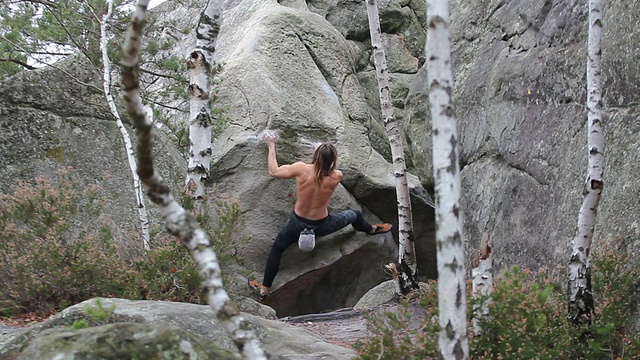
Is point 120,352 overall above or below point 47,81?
below

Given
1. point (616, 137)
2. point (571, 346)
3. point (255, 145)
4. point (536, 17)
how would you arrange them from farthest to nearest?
point (255, 145) < point (536, 17) < point (616, 137) < point (571, 346)

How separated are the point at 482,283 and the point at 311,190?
5.22 metres

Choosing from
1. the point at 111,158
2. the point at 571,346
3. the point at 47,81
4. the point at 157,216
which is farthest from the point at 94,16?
the point at 571,346

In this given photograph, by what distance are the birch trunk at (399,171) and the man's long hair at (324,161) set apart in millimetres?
851

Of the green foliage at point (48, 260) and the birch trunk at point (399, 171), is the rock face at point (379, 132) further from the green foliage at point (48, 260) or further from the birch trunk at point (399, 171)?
the green foliage at point (48, 260)

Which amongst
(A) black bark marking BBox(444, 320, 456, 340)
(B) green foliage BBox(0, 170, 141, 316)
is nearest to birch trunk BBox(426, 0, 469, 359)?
(A) black bark marking BBox(444, 320, 456, 340)

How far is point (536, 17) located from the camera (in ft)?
31.5

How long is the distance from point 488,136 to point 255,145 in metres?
4.25

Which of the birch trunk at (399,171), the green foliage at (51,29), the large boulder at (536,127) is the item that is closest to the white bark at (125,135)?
the green foliage at (51,29)

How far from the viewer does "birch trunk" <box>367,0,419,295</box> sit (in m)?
9.91

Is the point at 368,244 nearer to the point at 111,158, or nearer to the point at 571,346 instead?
the point at 111,158

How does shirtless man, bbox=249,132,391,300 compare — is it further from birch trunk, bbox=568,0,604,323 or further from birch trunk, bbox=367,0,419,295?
birch trunk, bbox=568,0,604,323

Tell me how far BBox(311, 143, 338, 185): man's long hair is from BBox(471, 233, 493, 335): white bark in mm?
4822

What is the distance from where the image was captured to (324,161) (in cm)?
1012
